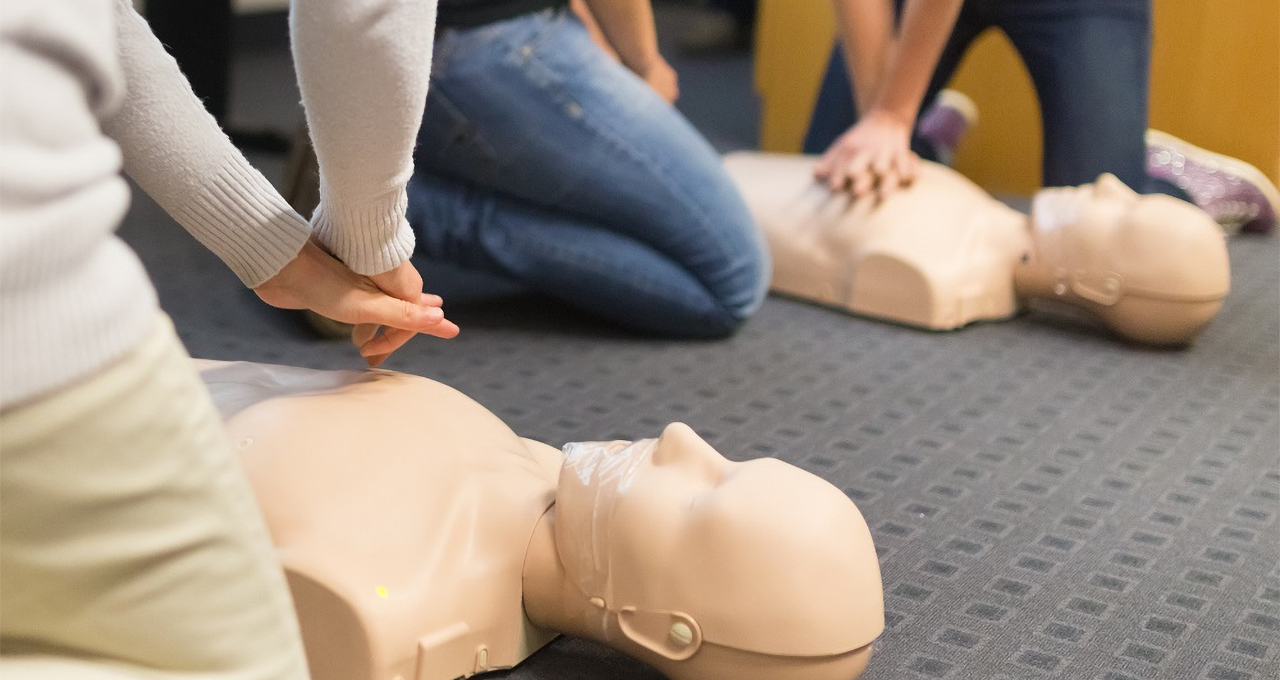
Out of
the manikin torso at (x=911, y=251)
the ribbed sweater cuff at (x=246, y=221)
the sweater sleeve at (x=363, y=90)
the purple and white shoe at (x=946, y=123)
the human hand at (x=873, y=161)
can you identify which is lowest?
the purple and white shoe at (x=946, y=123)

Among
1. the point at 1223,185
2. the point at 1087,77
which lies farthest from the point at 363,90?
the point at 1223,185

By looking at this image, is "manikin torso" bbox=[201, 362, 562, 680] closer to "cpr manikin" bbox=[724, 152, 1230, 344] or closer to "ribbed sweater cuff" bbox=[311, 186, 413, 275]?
"ribbed sweater cuff" bbox=[311, 186, 413, 275]

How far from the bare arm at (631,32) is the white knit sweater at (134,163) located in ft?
3.04

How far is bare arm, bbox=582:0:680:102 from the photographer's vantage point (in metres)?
1.72

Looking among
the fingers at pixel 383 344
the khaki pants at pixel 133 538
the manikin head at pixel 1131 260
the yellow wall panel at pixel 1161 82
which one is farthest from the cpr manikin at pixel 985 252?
the khaki pants at pixel 133 538

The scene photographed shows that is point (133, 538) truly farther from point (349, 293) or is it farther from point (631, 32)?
point (631, 32)

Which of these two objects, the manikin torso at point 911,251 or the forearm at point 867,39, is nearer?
the manikin torso at point 911,251

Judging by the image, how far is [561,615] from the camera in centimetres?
87

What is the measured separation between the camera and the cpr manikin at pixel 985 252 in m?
1.51

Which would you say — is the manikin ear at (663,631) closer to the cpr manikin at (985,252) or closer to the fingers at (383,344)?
the fingers at (383,344)

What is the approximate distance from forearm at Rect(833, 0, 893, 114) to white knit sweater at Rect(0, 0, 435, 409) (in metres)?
1.16

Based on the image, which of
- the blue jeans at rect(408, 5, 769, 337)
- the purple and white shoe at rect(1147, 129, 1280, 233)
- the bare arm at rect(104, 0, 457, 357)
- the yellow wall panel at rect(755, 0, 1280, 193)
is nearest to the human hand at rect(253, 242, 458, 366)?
the bare arm at rect(104, 0, 457, 357)

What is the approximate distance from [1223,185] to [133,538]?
80.6 inches

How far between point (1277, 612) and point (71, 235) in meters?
0.90
